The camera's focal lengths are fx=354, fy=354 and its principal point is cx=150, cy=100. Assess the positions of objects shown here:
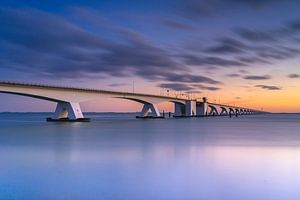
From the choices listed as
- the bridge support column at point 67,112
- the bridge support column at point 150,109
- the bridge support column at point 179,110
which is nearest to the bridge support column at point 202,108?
the bridge support column at point 179,110

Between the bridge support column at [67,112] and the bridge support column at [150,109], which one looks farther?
the bridge support column at [150,109]

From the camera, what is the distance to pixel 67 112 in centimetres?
5853

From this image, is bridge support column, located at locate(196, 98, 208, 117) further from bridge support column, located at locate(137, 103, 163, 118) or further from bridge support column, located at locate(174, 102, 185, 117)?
bridge support column, located at locate(137, 103, 163, 118)

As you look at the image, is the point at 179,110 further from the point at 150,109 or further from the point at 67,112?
the point at 67,112

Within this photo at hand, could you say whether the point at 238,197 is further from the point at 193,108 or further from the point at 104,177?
the point at 193,108

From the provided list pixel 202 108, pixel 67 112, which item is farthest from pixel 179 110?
pixel 67 112

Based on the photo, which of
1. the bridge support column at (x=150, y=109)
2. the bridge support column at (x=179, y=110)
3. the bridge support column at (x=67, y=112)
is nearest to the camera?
the bridge support column at (x=67, y=112)

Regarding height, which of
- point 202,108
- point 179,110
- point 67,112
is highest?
point 202,108

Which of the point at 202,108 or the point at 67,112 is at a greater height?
the point at 202,108

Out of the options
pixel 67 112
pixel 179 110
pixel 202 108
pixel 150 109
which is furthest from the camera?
pixel 202 108

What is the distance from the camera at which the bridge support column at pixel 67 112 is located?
5650cm

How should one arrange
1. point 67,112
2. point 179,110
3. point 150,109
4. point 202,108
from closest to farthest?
point 67,112 < point 150,109 < point 179,110 < point 202,108

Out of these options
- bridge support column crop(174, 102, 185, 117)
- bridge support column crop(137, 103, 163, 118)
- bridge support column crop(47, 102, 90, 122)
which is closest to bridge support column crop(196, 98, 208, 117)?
bridge support column crop(174, 102, 185, 117)

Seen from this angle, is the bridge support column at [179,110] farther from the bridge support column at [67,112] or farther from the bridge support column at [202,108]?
the bridge support column at [67,112]
